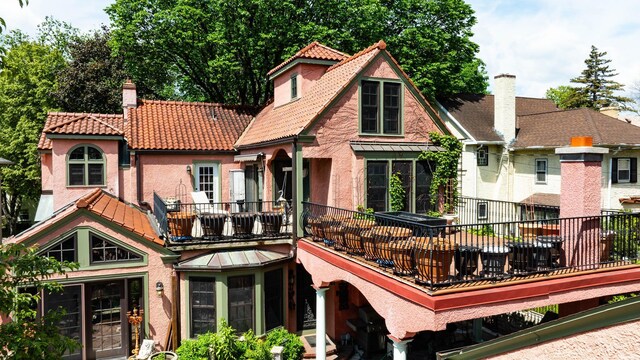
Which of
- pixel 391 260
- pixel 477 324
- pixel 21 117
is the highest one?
pixel 21 117

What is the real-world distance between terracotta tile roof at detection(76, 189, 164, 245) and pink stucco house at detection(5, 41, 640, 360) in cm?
7

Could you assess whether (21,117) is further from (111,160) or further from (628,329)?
(628,329)

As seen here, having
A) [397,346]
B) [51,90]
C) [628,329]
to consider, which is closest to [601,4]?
[397,346]

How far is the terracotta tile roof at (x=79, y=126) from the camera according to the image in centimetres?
1531

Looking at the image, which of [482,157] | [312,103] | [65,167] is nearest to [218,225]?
[312,103]

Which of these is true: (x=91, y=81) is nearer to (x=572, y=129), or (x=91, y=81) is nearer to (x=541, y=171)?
(x=541, y=171)

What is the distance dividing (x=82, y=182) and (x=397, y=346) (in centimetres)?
1383

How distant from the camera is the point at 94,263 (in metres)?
11.6

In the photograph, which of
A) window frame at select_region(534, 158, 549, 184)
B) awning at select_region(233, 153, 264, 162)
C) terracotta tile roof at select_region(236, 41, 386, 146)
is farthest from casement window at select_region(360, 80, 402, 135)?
window frame at select_region(534, 158, 549, 184)

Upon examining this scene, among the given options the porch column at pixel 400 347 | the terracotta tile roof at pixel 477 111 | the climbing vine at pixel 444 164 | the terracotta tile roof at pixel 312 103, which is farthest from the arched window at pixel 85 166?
the terracotta tile roof at pixel 477 111

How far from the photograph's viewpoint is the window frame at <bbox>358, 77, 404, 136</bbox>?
14.0 metres

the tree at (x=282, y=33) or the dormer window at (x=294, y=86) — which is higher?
the tree at (x=282, y=33)

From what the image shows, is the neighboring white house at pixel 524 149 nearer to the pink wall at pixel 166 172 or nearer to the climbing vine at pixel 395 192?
the climbing vine at pixel 395 192

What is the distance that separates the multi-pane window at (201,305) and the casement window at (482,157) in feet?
57.4
